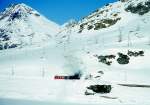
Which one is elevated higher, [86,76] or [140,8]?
[140,8]

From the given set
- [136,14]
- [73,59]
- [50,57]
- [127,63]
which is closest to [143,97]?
[127,63]

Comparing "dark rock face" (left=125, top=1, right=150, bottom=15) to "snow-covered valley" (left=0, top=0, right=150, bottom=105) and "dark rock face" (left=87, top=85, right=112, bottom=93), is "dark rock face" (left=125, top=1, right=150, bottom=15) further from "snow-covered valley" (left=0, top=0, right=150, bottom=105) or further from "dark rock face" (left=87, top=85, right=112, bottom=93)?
"dark rock face" (left=87, top=85, right=112, bottom=93)

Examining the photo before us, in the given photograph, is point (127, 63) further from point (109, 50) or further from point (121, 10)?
point (121, 10)

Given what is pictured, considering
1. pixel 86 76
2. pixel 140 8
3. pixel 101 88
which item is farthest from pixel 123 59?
pixel 140 8

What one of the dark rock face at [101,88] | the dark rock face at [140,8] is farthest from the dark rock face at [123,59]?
the dark rock face at [140,8]

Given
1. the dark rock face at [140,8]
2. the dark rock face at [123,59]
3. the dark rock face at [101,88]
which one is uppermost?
the dark rock face at [140,8]

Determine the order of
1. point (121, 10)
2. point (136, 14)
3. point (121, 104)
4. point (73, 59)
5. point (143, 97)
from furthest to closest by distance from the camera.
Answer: point (121, 10) < point (136, 14) < point (73, 59) < point (143, 97) < point (121, 104)

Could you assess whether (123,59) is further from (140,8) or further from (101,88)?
(140,8)

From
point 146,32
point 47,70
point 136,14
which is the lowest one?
point 47,70

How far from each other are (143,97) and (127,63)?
1295 inches

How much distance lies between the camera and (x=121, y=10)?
187500 millimetres

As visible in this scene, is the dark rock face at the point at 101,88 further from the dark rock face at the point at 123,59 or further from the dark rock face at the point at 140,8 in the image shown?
the dark rock face at the point at 140,8

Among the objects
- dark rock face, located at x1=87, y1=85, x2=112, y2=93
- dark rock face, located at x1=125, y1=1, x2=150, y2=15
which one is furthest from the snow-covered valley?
dark rock face, located at x1=125, y1=1, x2=150, y2=15

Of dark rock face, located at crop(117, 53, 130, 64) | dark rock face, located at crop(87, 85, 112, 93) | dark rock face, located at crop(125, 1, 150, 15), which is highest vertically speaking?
dark rock face, located at crop(125, 1, 150, 15)
